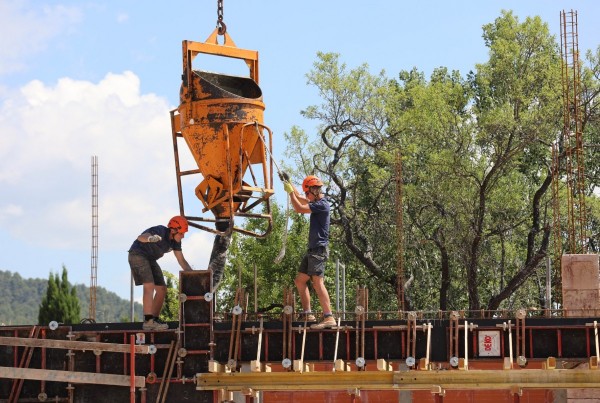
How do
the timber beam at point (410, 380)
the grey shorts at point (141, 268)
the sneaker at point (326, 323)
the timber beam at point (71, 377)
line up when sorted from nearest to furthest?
the timber beam at point (410, 380) < the timber beam at point (71, 377) < the sneaker at point (326, 323) < the grey shorts at point (141, 268)

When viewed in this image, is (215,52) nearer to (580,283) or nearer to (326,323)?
(326,323)

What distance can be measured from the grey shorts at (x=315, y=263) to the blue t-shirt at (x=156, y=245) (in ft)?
7.47

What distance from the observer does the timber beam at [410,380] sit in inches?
682

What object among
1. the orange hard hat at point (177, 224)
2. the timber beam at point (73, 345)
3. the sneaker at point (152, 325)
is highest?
the orange hard hat at point (177, 224)

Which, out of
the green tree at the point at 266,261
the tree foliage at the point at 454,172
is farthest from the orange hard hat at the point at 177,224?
the green tree at the point at 266,261

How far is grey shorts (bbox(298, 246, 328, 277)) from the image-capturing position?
18.6 meters

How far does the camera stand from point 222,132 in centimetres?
2098

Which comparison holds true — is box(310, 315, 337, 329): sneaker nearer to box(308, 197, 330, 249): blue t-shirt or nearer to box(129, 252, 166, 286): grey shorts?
box(308, 197, 330, 249): blue t-shirt

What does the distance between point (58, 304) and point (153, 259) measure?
6110 cm

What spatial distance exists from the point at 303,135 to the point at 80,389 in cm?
3152

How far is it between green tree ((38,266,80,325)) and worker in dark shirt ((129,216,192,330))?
195ft

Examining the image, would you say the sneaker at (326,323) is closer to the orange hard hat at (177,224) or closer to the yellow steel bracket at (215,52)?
the orange hard hat at (177,224)

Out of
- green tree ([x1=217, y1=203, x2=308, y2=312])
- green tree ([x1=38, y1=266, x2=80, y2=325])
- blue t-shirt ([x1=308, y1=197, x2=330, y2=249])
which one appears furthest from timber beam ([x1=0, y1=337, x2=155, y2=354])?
green tree ([x1=38, y1=266, x2=80, y2=325])

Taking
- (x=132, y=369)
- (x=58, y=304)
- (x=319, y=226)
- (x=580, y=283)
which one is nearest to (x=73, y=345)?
(x=132, y=369)
